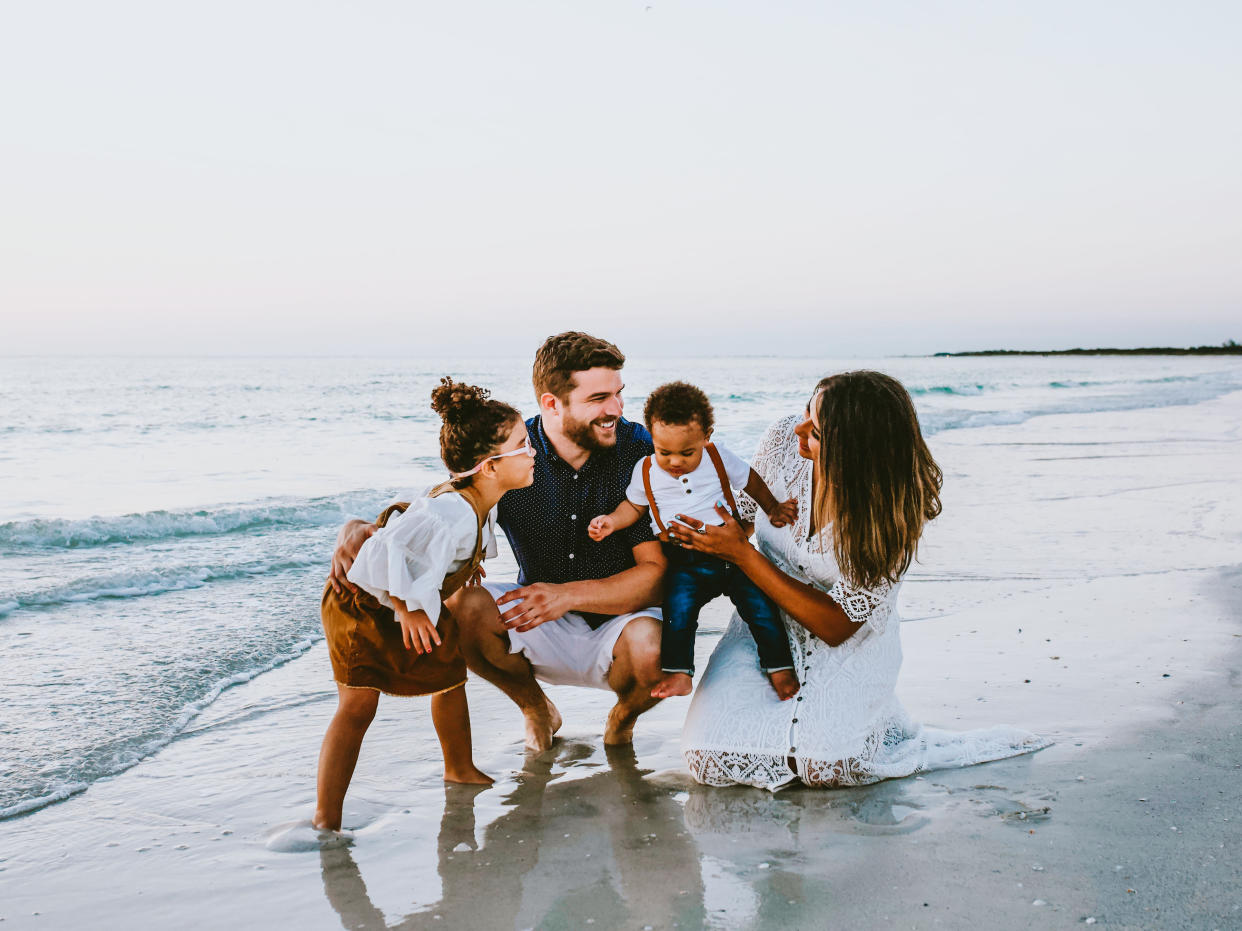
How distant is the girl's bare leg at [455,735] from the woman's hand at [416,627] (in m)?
0.36

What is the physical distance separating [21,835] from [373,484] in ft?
31.0

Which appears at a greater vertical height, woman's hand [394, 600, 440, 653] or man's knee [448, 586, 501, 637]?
woman's hand [394, 600, 440, 653]

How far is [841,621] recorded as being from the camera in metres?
3.32

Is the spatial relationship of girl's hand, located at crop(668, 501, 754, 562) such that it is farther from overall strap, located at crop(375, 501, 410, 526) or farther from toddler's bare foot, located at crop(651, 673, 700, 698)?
overall strap, located at crop(375, 501, 410, 526)

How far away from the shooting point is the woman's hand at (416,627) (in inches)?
118

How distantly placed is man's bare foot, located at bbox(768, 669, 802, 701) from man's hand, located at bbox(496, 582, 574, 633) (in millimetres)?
743

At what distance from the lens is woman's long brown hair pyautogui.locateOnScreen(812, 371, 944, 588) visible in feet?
10.5

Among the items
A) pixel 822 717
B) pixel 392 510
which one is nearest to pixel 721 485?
pixel 822 717

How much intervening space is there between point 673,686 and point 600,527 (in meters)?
0.62

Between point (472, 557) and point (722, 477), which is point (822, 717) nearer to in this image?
point (722, 477)

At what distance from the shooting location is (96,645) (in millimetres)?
5215

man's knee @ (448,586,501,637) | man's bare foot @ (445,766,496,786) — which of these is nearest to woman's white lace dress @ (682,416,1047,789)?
man's bare foot @ (445,766,496,786)

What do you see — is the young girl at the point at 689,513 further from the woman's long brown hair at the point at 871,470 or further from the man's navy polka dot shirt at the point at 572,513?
the woman's long brown hair at the point at 871,470

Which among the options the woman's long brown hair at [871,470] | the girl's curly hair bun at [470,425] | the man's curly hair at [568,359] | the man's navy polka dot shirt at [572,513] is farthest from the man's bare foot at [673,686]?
the man's curly hair at [568,359]
